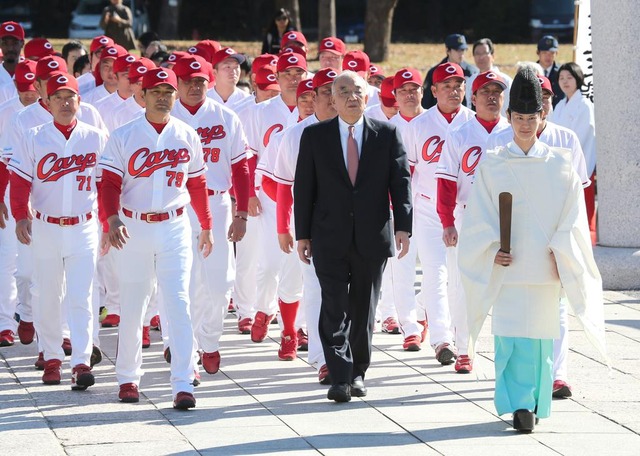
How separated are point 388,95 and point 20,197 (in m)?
3.77

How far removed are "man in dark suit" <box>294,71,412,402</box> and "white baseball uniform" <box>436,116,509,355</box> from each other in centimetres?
70

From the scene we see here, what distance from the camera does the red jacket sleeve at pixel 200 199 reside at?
30.3ft

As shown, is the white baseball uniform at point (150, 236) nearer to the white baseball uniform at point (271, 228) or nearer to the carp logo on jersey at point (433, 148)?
the white baseball uniform at point (271, 228)

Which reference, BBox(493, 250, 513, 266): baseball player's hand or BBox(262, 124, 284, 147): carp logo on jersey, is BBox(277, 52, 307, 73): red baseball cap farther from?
BBox(493, 250, 513, 266): baseball player's hand

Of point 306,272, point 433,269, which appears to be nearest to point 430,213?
point 433,269

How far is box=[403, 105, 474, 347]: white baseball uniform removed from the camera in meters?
10.2

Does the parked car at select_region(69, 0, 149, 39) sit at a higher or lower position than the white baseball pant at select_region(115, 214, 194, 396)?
higher

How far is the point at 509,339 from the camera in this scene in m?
8.27

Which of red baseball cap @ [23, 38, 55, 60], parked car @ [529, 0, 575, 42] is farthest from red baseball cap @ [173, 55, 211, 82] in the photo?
parked car @ [529, 0, 575, 42]

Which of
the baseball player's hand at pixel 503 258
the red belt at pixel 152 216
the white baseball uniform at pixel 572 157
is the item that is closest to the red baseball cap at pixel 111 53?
the red belt at pixel 152 216

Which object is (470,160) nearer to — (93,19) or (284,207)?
(284,207)

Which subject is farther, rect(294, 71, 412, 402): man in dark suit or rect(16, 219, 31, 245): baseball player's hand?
rect(16, 219, 31, 245): baseball player's hand

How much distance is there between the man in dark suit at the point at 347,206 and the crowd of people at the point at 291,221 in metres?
0.01

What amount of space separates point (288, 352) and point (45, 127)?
2.47m
